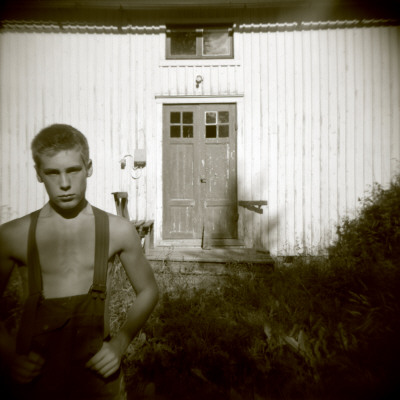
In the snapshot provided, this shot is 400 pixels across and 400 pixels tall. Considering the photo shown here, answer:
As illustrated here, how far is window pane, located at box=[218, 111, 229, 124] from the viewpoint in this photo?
6.81 m

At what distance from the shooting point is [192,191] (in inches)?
270

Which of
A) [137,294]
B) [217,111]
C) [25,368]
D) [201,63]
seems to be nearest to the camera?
[25,368]

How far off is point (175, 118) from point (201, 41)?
1.82m

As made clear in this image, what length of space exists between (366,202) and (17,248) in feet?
22.4

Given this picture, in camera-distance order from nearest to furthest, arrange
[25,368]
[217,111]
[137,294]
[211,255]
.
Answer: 1. [25,368]
2. [137,294]
3. [211,255]
4. [217,111]

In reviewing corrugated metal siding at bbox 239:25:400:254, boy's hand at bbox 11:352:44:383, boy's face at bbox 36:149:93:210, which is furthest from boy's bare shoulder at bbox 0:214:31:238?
corrugated metal siding at bbox 239:25:400:254

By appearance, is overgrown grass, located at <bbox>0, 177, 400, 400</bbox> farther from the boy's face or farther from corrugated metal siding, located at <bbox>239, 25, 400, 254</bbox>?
the boy's face

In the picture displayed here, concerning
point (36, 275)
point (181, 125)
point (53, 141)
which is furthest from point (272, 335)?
point (181, 125)

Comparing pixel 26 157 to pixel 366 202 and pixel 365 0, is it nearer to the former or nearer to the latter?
pixel 366 202

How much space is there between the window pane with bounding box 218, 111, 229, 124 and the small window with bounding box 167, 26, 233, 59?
130cm

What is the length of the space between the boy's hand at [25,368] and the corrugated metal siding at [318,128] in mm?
5778

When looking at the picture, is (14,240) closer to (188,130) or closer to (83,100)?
(188,130)

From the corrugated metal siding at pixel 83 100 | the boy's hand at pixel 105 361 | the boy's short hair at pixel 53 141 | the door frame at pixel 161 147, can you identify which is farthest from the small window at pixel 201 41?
→ the boy's hand at pixel 105 361

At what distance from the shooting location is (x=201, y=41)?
6.84 m
